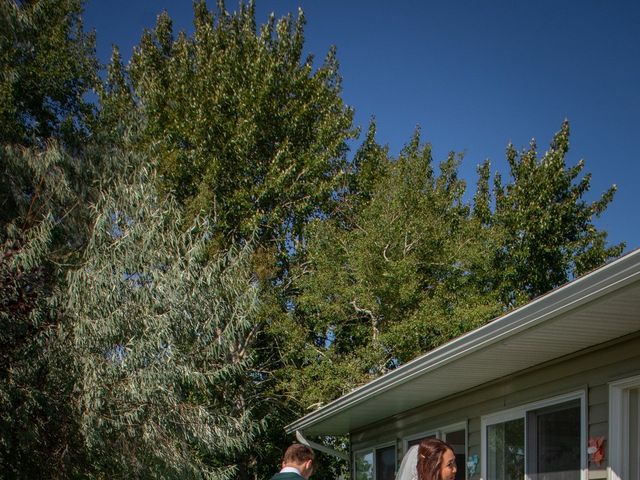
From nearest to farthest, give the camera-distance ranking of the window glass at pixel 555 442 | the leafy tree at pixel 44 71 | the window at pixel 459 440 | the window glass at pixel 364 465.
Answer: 1. the window glass at pixel 555 442
2. the window at pixel 459 440
3. the window glass at pixel 364 465
4. the leafy tree at pixel 44 71

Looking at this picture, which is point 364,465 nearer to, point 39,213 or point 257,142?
point 39,213

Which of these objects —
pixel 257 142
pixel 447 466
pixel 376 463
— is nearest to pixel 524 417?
pixel 447 466

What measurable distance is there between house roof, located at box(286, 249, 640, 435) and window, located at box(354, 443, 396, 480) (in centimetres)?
191

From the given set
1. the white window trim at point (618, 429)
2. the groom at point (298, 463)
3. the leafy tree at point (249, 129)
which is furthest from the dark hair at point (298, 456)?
the leafy tree at point (249, 129)

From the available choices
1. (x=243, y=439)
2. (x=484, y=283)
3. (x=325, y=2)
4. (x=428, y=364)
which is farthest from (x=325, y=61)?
(x=428, y=364)

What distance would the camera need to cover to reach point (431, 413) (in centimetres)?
916

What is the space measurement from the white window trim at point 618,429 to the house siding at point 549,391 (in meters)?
0.07

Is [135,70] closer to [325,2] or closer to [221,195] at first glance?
[221,195]

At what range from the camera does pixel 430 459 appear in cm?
368

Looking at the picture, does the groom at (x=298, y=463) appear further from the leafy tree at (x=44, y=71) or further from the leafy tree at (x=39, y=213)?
the leafy tree at (x=44, y=71)

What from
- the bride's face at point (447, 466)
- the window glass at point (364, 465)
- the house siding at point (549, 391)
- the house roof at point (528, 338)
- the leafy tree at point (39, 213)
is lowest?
the bride's face at point (447, 466)

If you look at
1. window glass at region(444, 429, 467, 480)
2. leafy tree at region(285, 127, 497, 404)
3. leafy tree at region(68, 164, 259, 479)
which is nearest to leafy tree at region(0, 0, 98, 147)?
leafy tree at region(68, 164, 259, 479)

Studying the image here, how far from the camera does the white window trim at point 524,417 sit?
19.4 ft

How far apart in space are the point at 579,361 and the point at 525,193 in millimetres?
14365
